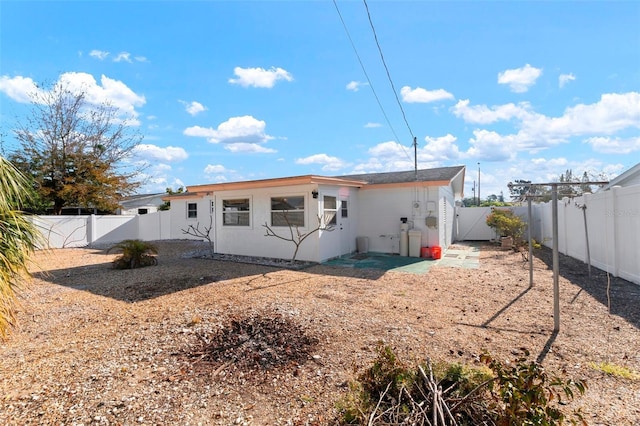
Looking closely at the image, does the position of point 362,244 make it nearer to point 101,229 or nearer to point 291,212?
point 291,212

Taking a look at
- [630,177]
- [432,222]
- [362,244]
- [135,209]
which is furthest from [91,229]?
[630,177]

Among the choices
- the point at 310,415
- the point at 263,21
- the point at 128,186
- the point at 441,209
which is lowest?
the point at 310,415

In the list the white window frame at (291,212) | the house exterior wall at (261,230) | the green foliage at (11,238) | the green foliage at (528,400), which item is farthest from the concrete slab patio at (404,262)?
the green foliage at (11,238)

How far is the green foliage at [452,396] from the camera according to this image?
1718 mm

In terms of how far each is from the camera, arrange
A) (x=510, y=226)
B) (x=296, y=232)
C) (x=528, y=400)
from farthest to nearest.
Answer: (x=510, y=226)
(x=296, y=232)
(x=528, y=400)

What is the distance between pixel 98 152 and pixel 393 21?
1899 cm

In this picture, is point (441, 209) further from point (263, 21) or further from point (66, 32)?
point (66, 32)

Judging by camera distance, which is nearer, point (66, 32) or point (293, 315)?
point (293, 315)

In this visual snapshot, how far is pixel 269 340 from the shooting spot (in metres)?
3.69

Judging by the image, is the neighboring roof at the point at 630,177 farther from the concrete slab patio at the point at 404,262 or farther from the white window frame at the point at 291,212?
the white window frame at the point at 291,212

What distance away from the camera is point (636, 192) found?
568cm

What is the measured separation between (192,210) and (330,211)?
1009 cm

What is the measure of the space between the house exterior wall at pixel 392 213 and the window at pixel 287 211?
296cm

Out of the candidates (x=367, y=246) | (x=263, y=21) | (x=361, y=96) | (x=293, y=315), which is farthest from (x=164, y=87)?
(x=293, y=315)
